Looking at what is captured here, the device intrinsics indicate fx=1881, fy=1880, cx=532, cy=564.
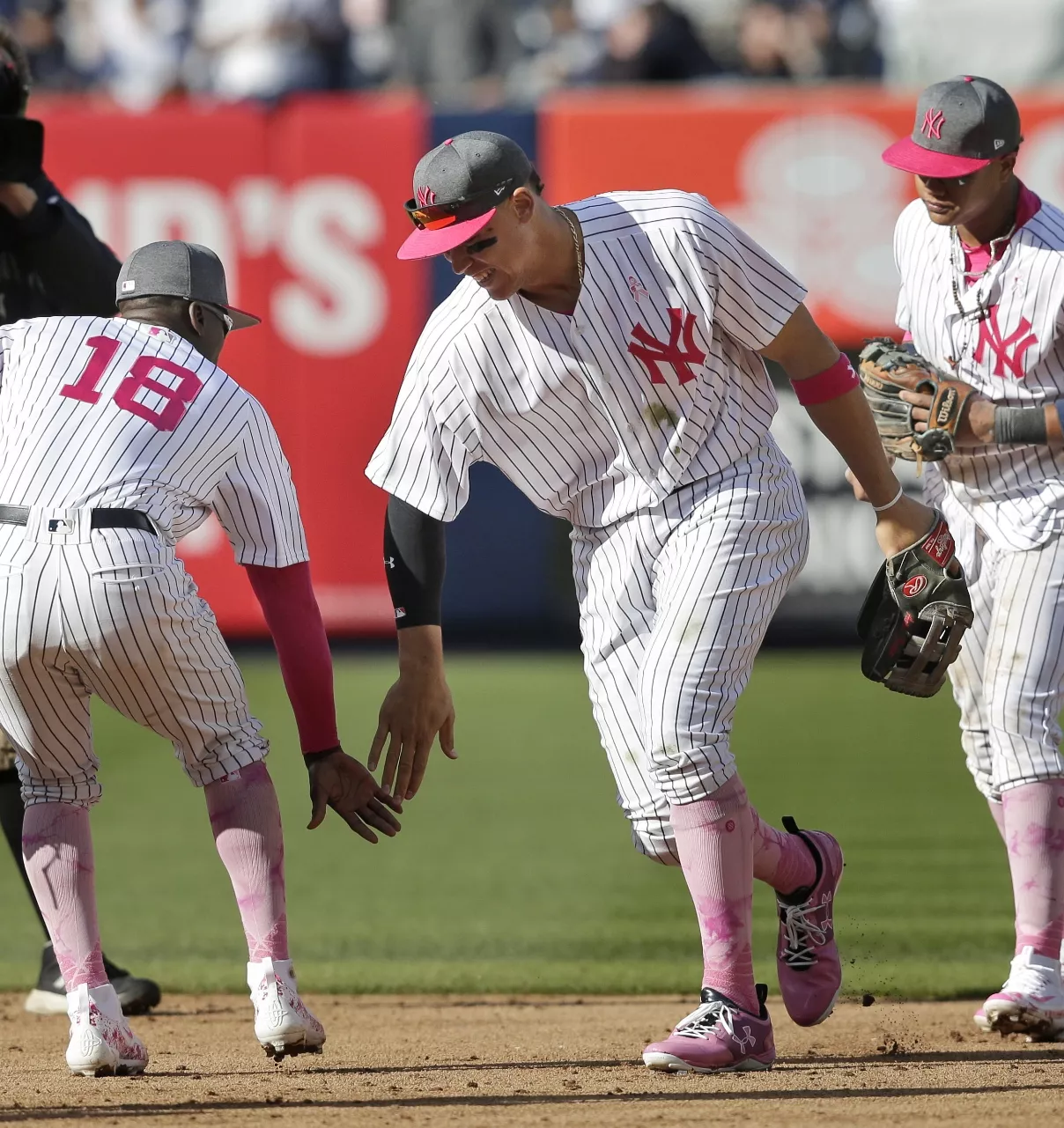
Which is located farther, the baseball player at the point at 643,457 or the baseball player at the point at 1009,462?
the baseball player at the point at 1009,462

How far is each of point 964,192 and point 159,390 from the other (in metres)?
1.89

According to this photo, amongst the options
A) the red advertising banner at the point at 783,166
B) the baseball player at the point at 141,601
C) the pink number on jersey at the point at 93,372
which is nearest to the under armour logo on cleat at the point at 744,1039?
the baseball player at the point at 141,601

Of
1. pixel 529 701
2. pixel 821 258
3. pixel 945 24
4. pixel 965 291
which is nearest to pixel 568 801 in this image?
pixel 529 701

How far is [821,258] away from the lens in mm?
11203

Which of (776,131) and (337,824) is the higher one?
(776,131)

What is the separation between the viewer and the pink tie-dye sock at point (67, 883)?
3723 millimetres

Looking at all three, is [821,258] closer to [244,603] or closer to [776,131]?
[776,131]

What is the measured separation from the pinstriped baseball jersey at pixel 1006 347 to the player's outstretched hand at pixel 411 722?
1419mm

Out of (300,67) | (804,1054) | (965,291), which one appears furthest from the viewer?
(300,67)

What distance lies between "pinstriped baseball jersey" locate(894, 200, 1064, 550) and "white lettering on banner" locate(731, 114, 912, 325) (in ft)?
22.0

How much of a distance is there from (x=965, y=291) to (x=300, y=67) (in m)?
8.87

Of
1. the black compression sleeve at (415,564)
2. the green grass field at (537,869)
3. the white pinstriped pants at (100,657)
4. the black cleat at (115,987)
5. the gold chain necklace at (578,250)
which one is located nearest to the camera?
the white pinstriped pants at (100,657)

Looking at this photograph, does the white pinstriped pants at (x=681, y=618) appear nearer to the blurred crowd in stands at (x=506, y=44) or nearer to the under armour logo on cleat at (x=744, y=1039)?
the under armour logo on cleat at (x=744, y=1039)

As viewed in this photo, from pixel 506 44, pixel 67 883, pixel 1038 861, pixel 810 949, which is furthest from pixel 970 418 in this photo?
pixel 506 44
